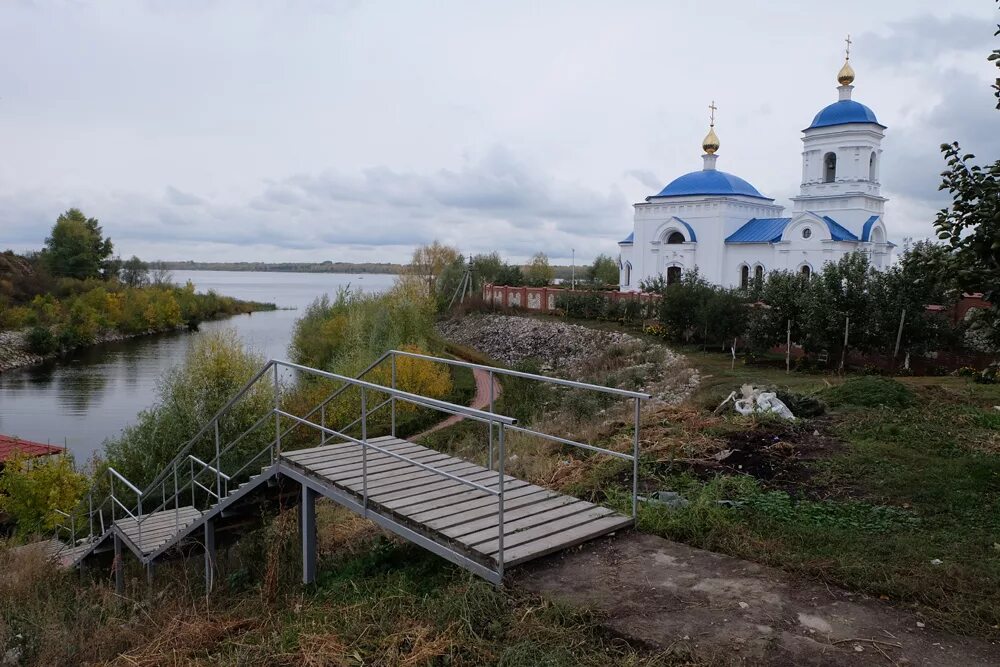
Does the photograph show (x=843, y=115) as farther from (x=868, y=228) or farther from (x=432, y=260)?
(x=432, y=260)

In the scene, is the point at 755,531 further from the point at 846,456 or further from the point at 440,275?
the point at 440,275

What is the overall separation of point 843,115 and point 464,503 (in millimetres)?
40361

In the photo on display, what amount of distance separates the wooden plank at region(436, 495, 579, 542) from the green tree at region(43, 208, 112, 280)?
82.5m

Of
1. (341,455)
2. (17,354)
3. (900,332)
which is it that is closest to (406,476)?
(341,455)

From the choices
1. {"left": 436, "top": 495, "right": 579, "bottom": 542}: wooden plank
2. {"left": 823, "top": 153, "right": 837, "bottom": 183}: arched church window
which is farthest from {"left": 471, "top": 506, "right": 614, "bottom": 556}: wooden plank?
{"left": 823, "top": 153, "right": 837, "bottom": 183}: arched church window

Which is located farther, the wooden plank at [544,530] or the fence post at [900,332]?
the fence post at [900,332]

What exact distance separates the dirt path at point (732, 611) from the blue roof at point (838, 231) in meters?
36.0

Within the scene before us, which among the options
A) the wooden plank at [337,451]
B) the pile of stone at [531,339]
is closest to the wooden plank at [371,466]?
the wooden plank at [337,451]

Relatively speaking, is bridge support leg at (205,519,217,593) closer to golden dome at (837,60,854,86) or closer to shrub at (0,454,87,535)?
shrub at (0,454,87,535)

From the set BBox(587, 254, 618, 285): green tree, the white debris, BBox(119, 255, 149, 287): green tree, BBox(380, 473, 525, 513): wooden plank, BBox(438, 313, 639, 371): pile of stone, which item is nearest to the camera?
BBox(380, 473, 525, 513): wooden plank

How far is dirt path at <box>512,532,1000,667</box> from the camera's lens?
3.95m

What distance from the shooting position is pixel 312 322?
35.8m

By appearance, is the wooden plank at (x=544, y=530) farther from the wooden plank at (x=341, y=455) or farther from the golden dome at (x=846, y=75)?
the golden dome at (x=846, y=75)

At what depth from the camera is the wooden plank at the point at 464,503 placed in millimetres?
5898
